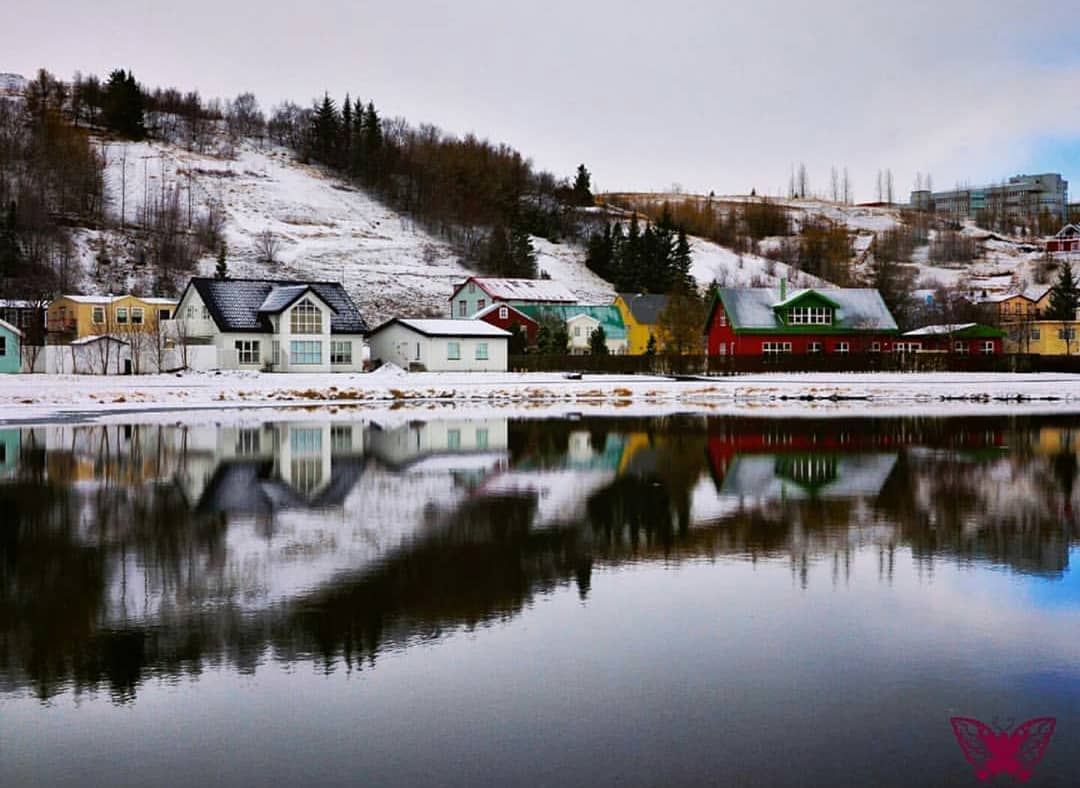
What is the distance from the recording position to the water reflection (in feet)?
32.7

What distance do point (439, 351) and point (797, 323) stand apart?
2464 cm

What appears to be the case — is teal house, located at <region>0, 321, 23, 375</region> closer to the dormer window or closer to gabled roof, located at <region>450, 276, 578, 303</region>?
gabled roof, located at <region>450, 276, 578, 303</region>

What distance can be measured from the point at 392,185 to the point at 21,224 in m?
49.9

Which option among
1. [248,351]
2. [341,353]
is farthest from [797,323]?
[248,351]

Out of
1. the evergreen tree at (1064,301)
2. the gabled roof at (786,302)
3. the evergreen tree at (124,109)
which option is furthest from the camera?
the evergreen tree at (124,109)

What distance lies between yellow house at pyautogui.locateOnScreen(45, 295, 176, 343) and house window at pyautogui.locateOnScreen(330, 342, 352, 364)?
15.3 meters

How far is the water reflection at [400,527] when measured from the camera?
32.7ft

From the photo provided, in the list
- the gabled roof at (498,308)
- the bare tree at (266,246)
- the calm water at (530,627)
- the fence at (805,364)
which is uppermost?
the bare tree at (266,246)

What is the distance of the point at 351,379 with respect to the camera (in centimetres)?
5341

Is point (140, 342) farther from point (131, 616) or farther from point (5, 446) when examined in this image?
point (131, 616)

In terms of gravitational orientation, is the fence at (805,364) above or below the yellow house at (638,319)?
below

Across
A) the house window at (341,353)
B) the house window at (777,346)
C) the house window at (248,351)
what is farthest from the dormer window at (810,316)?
the house window at (248,351)

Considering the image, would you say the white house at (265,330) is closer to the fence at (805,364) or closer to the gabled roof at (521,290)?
the fence at (805,364)

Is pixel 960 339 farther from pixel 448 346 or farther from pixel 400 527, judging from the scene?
pixel 400 527
